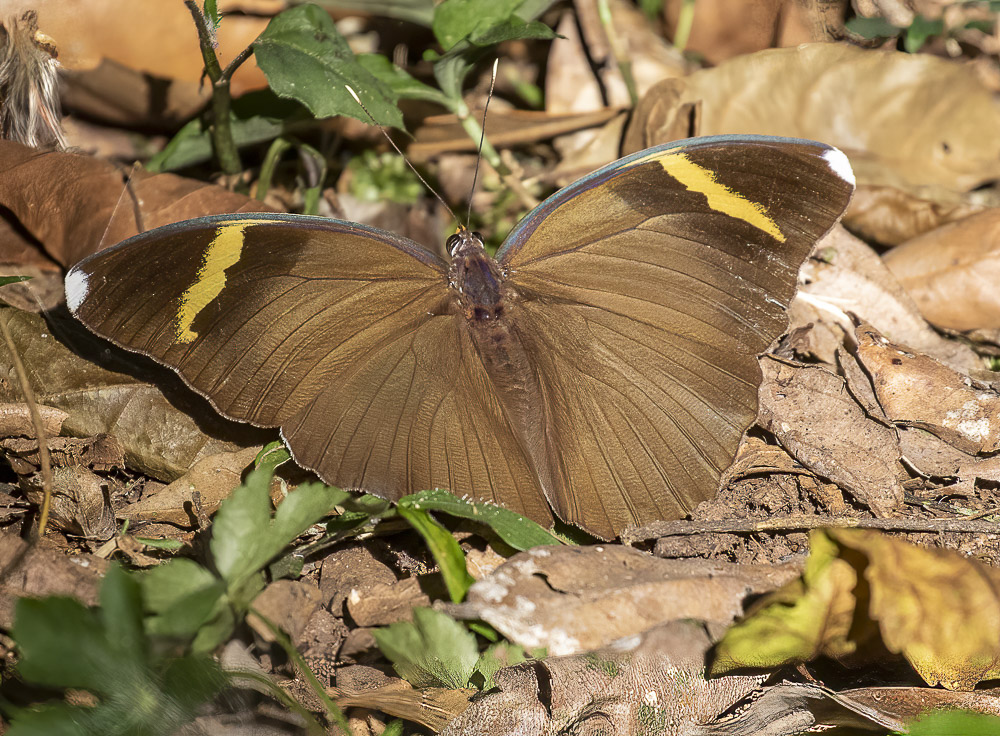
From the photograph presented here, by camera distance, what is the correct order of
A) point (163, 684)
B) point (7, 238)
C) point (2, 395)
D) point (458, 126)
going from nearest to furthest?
point (163, 684) < point (2, 395) < point (7, 238) < point (458, 126)

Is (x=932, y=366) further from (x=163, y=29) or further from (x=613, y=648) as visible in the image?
(x=163, y=29)

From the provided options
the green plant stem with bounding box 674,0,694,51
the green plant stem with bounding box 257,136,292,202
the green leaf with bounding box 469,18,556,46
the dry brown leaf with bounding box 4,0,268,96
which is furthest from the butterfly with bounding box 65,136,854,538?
the green plant stem with bounding box 674,0,694,51

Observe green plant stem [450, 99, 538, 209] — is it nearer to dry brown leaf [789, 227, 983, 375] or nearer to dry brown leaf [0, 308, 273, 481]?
dry brown leaf [789, 227, 983, 375]

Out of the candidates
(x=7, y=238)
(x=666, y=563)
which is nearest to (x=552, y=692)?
(x=666, y=563)

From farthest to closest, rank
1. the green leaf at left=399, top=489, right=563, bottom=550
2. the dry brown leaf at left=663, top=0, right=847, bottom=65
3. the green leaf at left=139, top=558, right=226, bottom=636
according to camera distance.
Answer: the dry brown leaf at left=663, top=0, right=847, bottom=65, the green leaf at left=399, top=489, right=563, bottom=550, the green leaf at left=139, top=558, right=226, bottom=636

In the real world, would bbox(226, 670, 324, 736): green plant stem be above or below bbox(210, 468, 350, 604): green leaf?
below

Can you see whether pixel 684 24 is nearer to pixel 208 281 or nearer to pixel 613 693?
pixel 208 281

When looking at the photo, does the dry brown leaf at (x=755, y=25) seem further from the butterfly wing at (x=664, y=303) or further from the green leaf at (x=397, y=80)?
the butterfly wing at (x=664, y=303)
